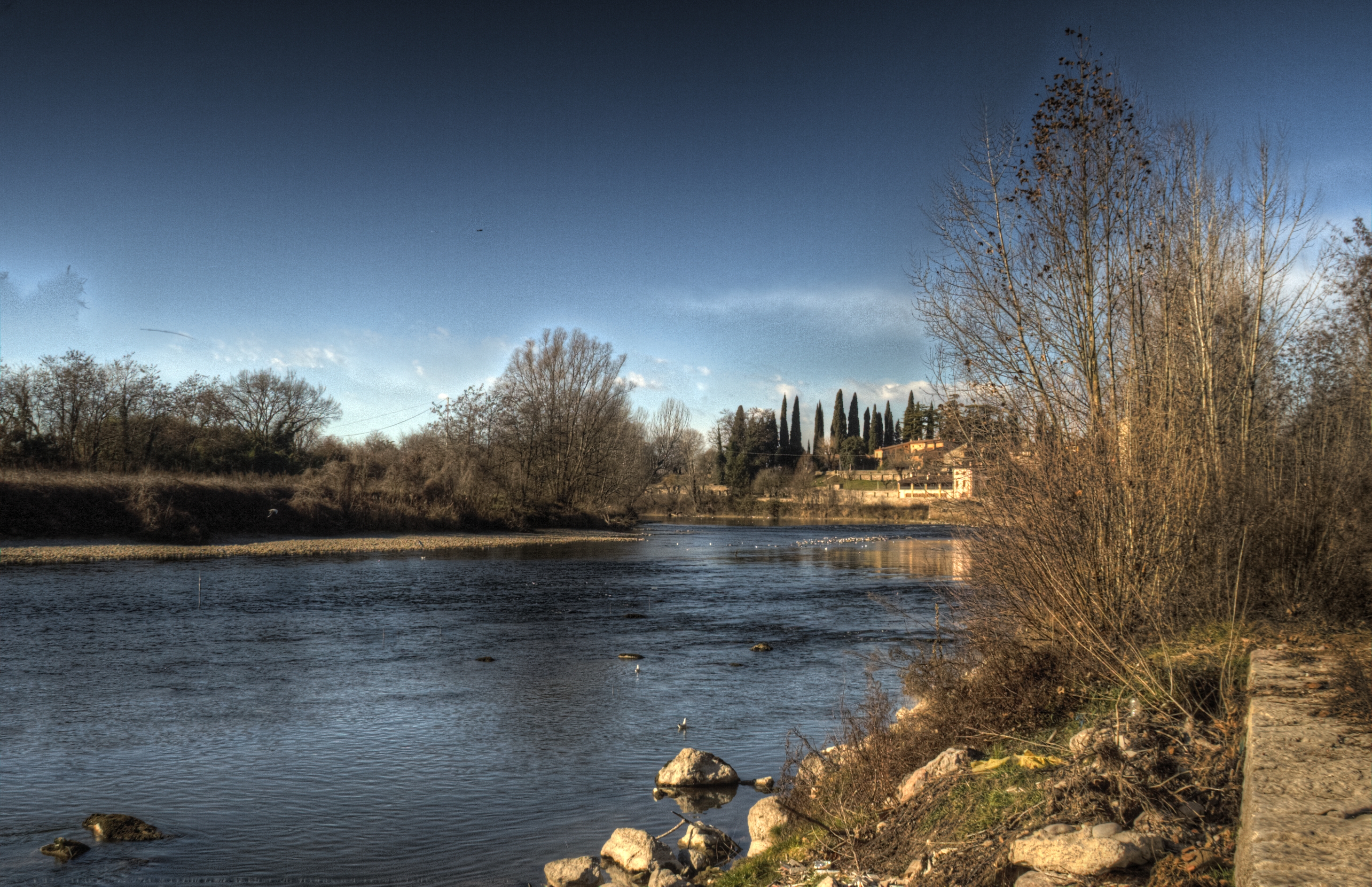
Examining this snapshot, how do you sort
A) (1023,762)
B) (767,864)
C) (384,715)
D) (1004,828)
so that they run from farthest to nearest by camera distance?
(384,715)
(1023,762)
(767,864)
(1004,828)

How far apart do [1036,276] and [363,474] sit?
167 feet

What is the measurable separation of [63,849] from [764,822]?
5.85m

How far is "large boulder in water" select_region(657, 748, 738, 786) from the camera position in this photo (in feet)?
31.9

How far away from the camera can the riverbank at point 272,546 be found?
120 ft

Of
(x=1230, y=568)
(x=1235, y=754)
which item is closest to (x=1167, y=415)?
(x=1230, y=568)

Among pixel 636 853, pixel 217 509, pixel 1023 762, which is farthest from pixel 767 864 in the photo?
pixel 217 509

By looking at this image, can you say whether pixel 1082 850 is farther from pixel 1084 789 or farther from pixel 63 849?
pixel 63 849

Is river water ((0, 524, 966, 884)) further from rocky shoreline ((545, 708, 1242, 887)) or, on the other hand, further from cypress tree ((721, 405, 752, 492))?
cypress tree ((721, 405, 752, 492))

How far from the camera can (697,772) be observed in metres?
9.75

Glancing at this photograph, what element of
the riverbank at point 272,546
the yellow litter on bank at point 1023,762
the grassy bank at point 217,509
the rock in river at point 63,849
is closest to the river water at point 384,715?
the rock in river at point 63,849

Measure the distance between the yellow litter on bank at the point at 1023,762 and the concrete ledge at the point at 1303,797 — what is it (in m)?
1.37

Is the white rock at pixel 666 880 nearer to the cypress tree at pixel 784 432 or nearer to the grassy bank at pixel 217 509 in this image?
the grassy bank at pixel 217 509

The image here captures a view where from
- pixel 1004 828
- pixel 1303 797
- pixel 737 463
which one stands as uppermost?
pixel 737 463

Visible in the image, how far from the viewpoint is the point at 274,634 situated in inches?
766
